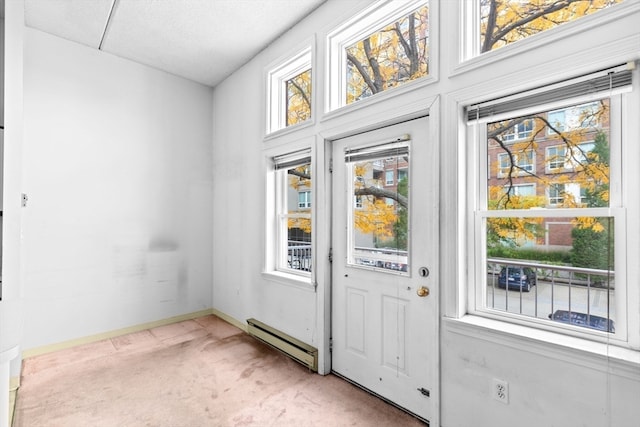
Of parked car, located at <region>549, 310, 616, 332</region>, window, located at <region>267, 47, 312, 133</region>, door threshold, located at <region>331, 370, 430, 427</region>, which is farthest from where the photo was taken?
window, located at <region>267, 47, 312, 133</region>

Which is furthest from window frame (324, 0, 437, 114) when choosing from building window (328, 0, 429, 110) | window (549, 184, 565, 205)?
window (549, 184, 565, 205)

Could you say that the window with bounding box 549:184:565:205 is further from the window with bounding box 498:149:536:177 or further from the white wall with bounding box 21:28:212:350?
the white wall with bounding box 21:28:212:350

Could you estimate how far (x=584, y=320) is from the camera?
1.58 meters

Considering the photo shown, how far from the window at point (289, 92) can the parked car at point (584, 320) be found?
8.29 ft

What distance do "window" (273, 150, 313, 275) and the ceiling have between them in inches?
48.4

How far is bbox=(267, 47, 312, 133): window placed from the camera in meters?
3.23

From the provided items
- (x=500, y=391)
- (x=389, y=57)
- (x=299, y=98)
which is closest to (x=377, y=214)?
(x=389, y=57)

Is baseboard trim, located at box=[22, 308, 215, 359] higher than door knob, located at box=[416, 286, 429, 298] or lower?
lower

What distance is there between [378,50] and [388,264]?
5.52ft

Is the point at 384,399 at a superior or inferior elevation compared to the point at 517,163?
inferior

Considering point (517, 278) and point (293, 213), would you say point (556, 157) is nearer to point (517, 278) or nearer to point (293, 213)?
point (517, 278)

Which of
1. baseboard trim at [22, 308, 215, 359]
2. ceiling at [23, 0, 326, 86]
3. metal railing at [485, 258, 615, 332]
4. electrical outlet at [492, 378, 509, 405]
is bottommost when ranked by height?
baseboard trim at [22, 308, 215, 359]

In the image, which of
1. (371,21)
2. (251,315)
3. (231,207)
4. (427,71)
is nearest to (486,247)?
(427,71)

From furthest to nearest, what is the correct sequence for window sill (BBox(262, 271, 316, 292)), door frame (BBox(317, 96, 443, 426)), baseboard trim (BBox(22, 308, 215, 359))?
1. baseboard trim (BBox(22, 308, 215, 359))
2. window sill (BBox(262, 271, 316, 292))
3. door frame (BBox(317, 96, 443, 426))
